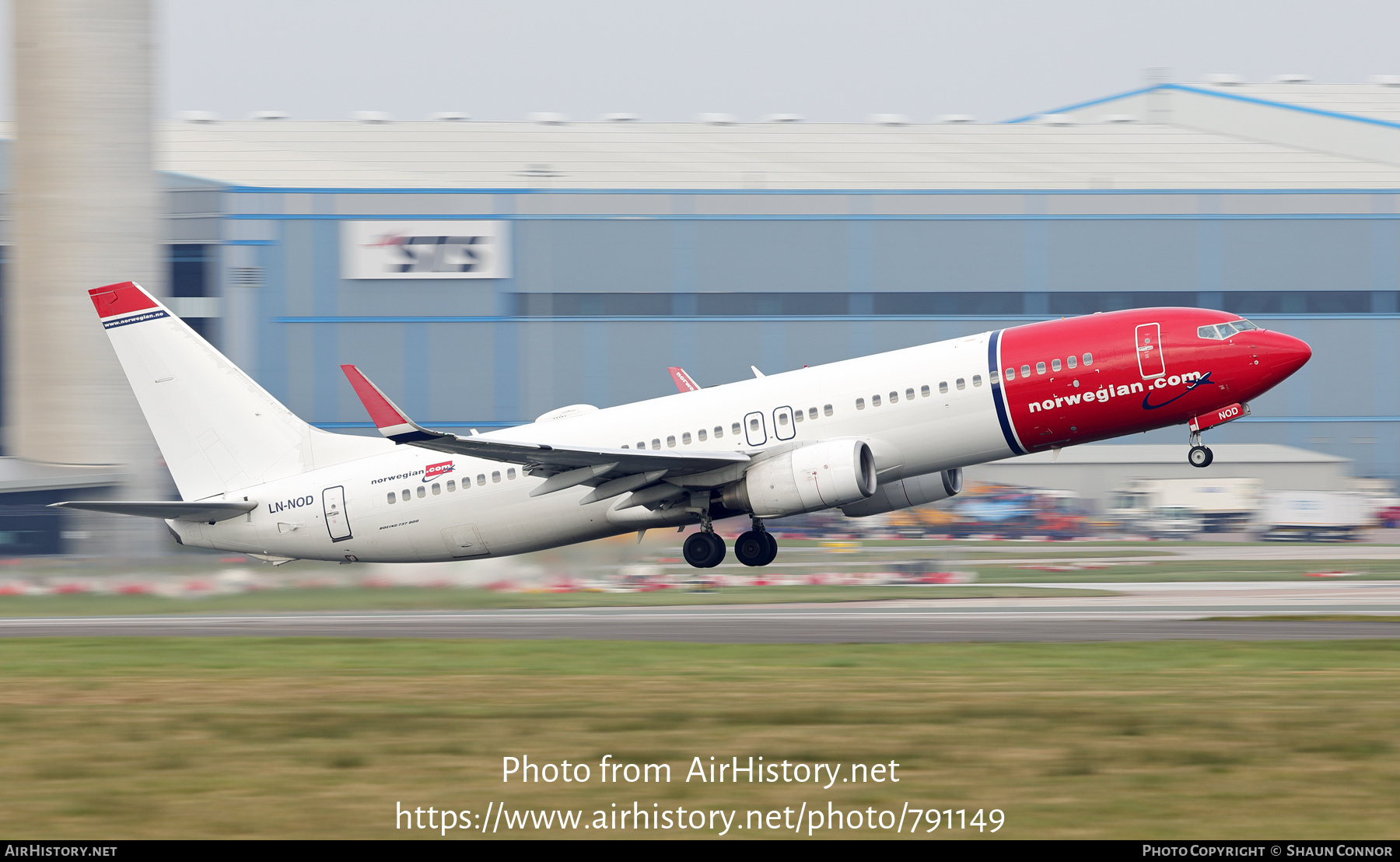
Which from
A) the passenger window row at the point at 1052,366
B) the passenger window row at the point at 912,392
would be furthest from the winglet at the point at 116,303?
the passenger window row at the point at 1052,366

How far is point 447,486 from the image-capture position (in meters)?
33.1

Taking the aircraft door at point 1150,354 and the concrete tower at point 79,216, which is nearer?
the aircraft door at point 1150,354

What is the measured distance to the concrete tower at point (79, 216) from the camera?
169ft

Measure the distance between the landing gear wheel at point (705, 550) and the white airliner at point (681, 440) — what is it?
4 cm

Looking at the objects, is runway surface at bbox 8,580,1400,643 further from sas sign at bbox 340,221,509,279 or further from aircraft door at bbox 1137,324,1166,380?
sas sign at bbox 340,221,509,279

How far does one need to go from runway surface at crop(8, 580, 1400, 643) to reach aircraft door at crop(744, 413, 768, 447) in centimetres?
352

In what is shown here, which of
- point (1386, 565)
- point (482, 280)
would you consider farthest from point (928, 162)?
point (1386, 565)

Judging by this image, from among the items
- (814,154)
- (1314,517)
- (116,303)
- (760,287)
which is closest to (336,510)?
(116,303)

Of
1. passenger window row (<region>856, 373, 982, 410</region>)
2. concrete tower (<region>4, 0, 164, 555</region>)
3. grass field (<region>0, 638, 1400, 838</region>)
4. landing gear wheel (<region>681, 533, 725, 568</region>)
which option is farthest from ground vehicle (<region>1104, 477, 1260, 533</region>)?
grass field (<region>0, 638, 1400, 838</region>)

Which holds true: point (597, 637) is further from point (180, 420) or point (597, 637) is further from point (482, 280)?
point (482, 280)

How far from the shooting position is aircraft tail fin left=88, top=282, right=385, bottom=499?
3400cm

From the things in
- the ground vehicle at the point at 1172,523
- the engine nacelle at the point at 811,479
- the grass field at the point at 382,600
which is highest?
the engine nacelle at the point at 811,479

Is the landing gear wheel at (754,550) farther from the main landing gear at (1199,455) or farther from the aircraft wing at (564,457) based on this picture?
the main landing gear at (1199,455)

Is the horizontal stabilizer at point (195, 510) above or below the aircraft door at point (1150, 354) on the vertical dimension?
below
